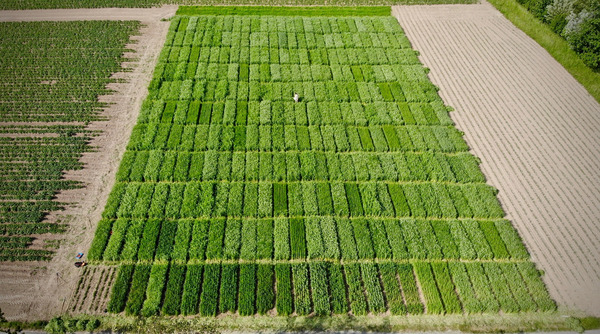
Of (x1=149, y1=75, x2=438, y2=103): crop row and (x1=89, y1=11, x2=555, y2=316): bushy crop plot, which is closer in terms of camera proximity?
(x1=89, y1=11, x2=555, y2=316): bushy crop plot

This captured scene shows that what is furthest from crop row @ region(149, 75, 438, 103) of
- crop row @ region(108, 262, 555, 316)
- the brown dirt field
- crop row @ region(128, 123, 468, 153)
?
crop row @ region(108, 262, 555, 316)

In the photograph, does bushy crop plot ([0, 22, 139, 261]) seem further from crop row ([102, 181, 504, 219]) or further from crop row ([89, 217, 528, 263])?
crop row ([89, 217, 528, 263])

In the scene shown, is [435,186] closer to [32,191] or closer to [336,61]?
[336,61]

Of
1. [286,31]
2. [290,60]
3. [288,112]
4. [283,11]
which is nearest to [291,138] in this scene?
[288,112]

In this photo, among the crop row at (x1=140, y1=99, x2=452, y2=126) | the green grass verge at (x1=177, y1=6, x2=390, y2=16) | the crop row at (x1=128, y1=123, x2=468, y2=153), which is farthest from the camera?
the green grass verge at (x1=177, y1=6, x2=390, y2=16)

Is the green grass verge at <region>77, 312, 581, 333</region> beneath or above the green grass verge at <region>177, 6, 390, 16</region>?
beneath

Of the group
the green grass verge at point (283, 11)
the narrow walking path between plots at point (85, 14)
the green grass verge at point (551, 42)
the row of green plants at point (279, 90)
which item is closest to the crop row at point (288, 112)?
the row of green plants at point (279, 90)

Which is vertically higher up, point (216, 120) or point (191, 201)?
point (216, 120)

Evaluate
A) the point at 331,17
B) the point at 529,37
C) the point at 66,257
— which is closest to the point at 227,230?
the point at 66,257
